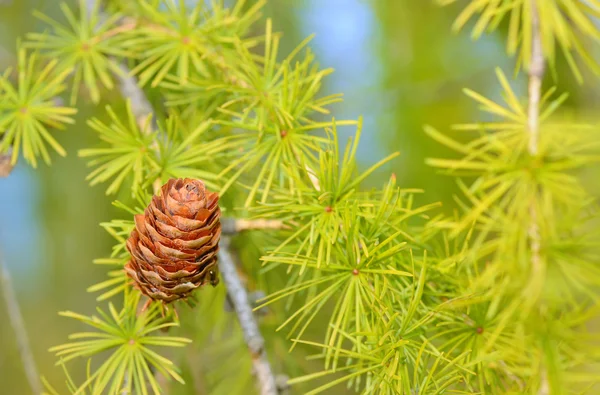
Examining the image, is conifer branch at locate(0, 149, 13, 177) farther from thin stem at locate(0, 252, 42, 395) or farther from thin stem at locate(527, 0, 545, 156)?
thin stem at locate(527, 0, 545, 156)

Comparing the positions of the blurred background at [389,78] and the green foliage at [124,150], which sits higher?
the blurred background at [389,78]

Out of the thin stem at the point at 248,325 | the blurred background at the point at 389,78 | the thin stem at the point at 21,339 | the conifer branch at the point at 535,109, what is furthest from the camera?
the blurred background at the point at 389,78

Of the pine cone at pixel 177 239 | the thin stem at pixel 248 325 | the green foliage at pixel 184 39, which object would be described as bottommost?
the thin stem at pixel 248 325

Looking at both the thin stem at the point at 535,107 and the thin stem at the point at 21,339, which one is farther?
the thin stem at the point at 21,339

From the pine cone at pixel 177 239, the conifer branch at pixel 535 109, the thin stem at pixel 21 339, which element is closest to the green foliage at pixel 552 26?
the conifer branch at pixel 535 109

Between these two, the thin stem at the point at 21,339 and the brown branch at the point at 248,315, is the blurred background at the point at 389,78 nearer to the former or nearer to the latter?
the thin stem at the point at 21,339

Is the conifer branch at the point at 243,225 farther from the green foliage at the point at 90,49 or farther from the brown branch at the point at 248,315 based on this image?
the green foliage at the point at 90,49

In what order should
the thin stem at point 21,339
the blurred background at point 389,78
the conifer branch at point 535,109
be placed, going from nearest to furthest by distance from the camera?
the conifer branch at point 535,109 → the thin stem at point 21,339 → the blurred background at point 389,78

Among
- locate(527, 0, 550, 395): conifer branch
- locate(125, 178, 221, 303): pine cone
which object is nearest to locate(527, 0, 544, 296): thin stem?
locate(527, 0, 550, 395): conifer branch

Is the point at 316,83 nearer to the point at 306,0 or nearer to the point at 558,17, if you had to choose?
the point at 558,17
